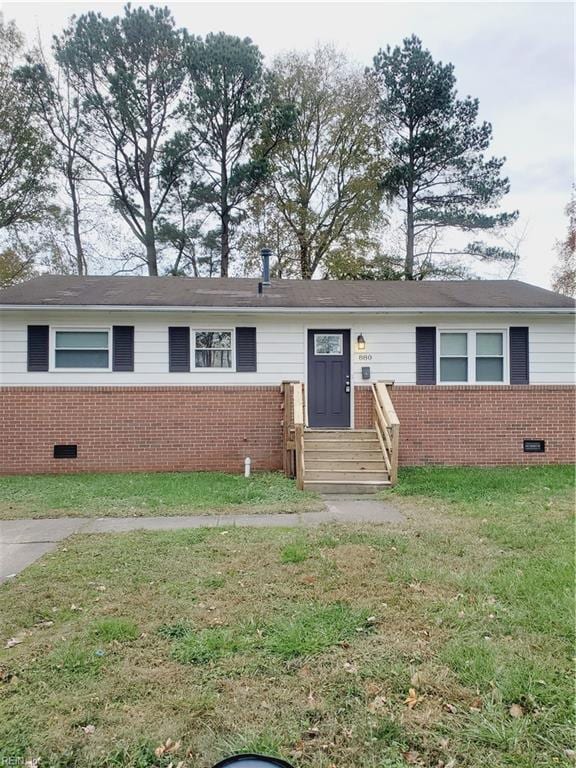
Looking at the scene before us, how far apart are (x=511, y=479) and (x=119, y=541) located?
6172 millimetres

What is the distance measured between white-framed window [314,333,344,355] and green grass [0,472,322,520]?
2672 mm

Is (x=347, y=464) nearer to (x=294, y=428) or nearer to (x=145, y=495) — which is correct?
(x=294, y=428)

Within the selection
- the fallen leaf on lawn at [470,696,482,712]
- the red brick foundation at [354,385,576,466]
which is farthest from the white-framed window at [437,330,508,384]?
the fallen leaf on lawn at [470,696,482,712]

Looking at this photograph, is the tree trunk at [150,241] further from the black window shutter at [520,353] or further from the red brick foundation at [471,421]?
the black window shutter at [520,353]

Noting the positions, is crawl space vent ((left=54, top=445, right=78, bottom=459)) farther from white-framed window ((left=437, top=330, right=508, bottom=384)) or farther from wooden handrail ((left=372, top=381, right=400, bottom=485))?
white-framed window ((left=437, top=330, right=508, bottom=384))

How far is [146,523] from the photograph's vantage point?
5359mm

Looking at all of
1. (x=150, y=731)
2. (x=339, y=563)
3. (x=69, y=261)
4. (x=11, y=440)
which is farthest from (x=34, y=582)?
(x=69, y=261)

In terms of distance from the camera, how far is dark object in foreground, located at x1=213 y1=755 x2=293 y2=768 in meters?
1.65

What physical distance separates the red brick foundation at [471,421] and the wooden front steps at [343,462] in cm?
77

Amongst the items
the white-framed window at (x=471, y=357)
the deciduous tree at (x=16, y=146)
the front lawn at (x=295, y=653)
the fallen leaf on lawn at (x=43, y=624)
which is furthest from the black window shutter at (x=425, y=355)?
the deciduous tree at (x=16, y=146)

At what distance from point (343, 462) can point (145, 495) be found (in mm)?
3207

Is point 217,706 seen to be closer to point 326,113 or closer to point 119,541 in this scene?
point 119,541

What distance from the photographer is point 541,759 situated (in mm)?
1865

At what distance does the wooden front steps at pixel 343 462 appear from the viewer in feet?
23.5
